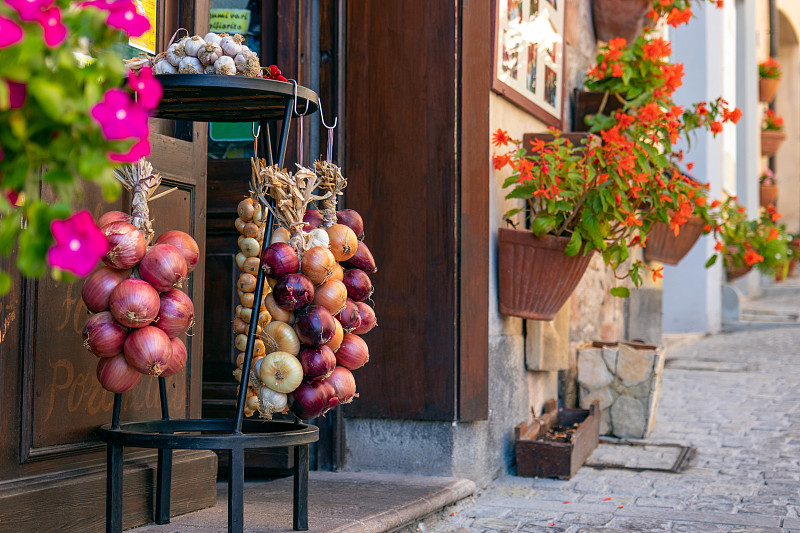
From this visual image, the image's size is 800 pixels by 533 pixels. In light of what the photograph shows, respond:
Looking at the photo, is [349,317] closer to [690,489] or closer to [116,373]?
[116,373]

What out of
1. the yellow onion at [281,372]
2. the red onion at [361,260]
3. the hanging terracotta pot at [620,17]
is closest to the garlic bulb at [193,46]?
the red onion at [361,260]

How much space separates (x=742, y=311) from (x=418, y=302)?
12184mm

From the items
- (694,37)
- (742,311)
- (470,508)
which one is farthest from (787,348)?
(470,508)

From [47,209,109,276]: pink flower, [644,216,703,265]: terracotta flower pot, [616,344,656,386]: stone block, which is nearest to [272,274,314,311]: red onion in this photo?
[47,209,109,276]: pink flower

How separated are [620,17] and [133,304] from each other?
4.37 meters

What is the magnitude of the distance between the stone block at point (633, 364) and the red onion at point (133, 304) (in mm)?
3372

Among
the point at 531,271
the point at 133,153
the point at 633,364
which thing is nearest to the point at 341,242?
the point at 133,153

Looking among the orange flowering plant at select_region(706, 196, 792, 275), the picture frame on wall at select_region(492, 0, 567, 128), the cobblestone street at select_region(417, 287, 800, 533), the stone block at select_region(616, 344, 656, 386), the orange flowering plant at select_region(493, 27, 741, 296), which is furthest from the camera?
the orange flowering plant at select_region(706, 196, 792, 275)

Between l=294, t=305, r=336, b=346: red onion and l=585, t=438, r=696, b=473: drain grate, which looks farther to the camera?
l=585, t=438, r=696, b=473: drain grate

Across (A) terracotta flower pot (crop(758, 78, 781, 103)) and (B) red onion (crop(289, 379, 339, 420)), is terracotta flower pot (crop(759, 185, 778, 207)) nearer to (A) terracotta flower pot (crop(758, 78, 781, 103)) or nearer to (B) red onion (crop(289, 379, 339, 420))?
(A) terracotta flower pot (crop(758, 78, 781, 103))

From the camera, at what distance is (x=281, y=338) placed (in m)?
2.35

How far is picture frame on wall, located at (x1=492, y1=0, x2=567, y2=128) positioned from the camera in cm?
414

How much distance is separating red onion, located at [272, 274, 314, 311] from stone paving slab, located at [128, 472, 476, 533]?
730 mm

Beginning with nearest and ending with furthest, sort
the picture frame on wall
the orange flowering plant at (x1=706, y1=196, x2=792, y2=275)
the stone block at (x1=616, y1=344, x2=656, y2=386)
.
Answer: the picture frame on wall < the stone block at (x1=616, y1=344, x2=656, y2=386) < the orange flowering plant at (x1=706, y1=196, x2=792, y2=275)
